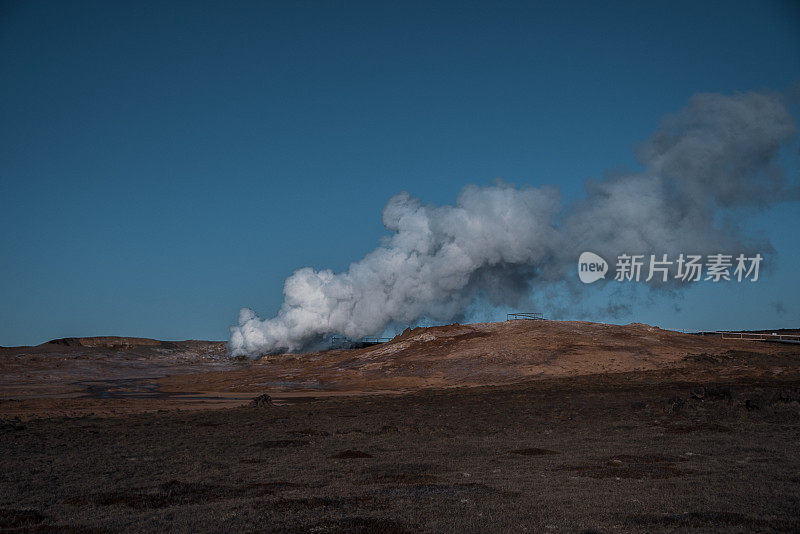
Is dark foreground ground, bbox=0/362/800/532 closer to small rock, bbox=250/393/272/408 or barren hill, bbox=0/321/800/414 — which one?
small rock, bbox=250/393/272/408

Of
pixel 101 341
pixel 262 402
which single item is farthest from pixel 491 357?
Answer: pixel 101 341

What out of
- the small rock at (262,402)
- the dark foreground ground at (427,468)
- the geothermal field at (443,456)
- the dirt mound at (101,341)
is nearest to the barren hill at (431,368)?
the geothermal field at (443,456)

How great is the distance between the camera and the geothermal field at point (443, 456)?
11188 mm

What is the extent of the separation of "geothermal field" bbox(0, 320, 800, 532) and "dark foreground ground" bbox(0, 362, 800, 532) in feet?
0.26

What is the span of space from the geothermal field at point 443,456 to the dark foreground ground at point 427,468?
79mm

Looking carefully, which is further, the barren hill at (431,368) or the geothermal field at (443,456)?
the barren hill at (431,368)

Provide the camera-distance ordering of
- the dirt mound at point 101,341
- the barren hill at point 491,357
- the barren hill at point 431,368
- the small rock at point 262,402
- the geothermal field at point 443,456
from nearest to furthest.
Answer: the geothermal field at point 443,456, the small rock at point 262,402, the barren hill at point 431,368, the barren hill at point 491,357, the dirt mound at point 101,341

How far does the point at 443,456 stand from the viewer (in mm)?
19797

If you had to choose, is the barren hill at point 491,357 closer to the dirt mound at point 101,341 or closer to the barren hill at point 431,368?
the barren hill at point 431,368

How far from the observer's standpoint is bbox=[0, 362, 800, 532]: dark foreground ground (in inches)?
433

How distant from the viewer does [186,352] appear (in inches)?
4852

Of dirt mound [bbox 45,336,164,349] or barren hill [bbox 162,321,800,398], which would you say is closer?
barren hill [bbox 162,321,800,398]

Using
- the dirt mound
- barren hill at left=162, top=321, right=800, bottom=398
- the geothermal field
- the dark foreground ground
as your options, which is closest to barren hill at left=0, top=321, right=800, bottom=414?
barren hill at left=162, top=321, right=800, bottom=398

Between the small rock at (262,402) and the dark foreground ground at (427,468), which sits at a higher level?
the small rock at (262,402)
